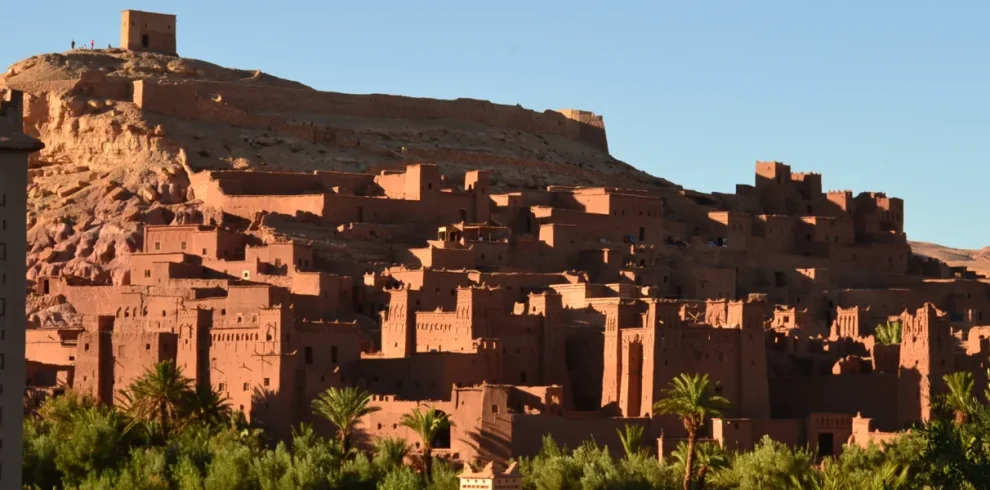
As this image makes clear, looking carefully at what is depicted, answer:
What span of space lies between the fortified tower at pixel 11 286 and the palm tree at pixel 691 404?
24358mm

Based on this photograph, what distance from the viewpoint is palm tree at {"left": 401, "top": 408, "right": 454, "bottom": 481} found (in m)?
60.3

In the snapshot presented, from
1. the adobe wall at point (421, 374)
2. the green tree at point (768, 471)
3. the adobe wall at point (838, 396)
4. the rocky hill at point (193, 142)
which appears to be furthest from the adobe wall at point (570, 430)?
the rocky hill at point (193, 142)

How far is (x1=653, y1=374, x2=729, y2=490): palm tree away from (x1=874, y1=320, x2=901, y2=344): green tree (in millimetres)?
7767

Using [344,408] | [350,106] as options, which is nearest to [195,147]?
[350,106]

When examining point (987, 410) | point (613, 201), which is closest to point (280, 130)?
point (613, 201)

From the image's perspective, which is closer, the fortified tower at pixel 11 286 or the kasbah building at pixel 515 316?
the fortified tower at pixel 11 286

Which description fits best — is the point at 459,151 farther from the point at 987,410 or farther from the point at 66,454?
the point at 987,410

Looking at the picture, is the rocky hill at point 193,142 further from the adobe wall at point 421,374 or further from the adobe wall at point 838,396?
the adobe wall at point 838,396

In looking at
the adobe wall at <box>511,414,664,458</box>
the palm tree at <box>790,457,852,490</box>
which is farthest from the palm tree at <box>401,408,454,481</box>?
the palm tree at <box>790,457,852,490</box>

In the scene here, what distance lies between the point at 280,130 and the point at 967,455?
127 feet

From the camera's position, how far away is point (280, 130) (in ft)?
280

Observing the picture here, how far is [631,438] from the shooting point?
61.0 m

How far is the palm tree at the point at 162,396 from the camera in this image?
6338 cm

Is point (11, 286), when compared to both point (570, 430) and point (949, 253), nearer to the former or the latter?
point (570, 430)
